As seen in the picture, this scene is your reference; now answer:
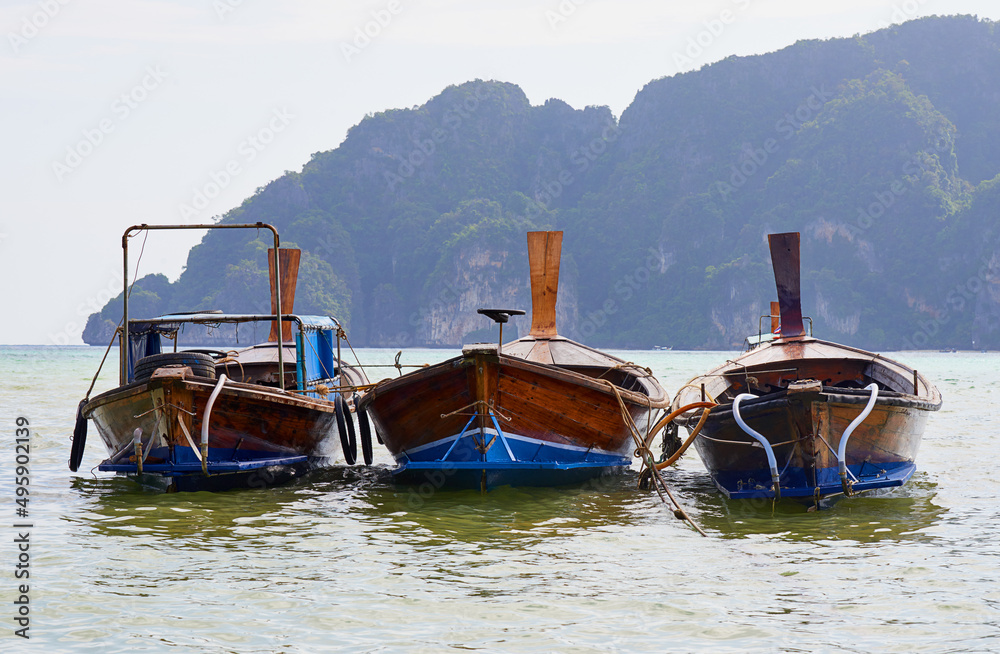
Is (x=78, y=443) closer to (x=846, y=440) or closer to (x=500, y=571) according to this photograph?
(x=500, y=571)

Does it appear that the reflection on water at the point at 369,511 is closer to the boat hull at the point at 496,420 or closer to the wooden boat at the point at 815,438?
the boat hull at the point at 496,420

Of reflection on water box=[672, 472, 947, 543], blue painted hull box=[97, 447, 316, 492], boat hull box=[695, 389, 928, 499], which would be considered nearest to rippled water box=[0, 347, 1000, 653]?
reflection on water box=[672, 472, 947, 543]

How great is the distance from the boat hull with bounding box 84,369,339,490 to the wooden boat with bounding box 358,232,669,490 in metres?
1.03

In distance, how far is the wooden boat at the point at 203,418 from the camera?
8.76 m

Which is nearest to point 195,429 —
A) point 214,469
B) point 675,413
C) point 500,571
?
point 214,469

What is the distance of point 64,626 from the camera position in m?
5.12

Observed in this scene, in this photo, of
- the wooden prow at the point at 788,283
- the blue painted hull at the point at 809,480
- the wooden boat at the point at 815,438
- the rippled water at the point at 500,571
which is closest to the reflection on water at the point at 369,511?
the rippled water at the point at 500,571

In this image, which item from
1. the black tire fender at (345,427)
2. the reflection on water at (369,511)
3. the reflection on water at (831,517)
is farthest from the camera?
the black tire fender at (345,427)

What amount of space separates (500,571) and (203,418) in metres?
3.80

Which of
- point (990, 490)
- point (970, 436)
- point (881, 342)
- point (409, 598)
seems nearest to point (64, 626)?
point (409, 598)

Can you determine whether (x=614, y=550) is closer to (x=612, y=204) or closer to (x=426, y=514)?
(x=426, y=514)

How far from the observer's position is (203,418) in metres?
8.62

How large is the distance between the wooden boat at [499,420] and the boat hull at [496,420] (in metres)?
0.01

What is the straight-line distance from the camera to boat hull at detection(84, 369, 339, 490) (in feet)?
28.7
